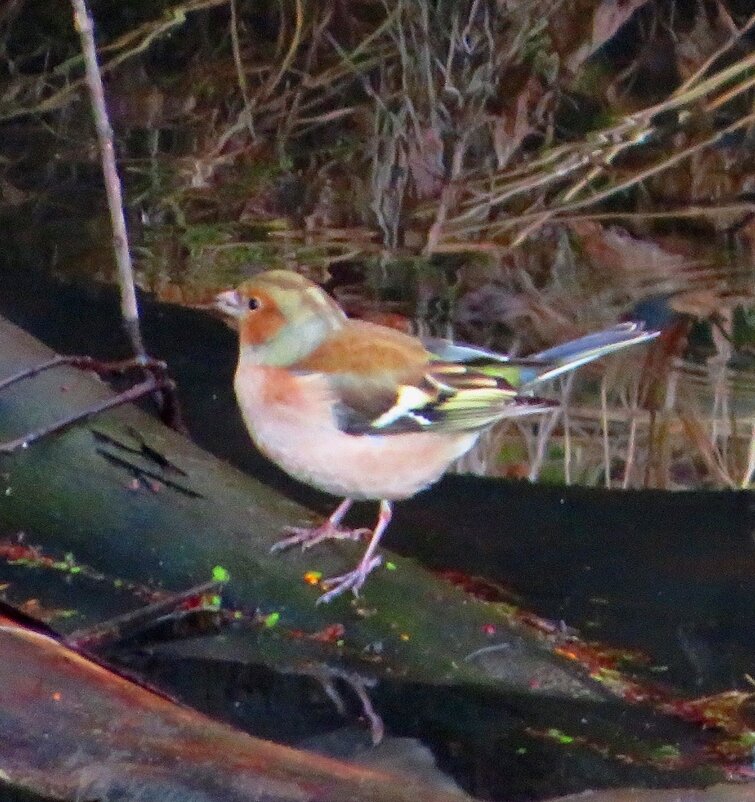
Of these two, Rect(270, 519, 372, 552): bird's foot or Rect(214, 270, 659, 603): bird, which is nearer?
Rect(270, 519, 372, 552): bird's foot

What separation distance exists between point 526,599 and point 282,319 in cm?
107

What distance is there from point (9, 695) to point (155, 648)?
87cm

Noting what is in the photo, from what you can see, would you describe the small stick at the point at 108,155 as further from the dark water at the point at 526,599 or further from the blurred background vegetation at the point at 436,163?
the blurred background vegetation at the point at 436,163

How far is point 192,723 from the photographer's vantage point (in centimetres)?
275

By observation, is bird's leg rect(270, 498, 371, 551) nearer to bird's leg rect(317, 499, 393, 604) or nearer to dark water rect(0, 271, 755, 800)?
bird's leg rect(317, 499, 393, 604)

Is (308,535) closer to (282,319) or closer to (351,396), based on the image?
(351,396)

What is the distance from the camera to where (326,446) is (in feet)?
12.5

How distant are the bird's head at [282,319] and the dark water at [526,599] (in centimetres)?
72

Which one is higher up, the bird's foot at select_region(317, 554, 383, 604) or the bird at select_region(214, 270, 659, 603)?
the bird at select_region(214, 270, 659, 603)

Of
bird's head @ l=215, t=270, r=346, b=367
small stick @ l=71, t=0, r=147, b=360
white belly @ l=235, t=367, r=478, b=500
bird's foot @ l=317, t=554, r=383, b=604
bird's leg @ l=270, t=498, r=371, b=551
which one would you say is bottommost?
bird's foot @ l=317, t=554, r=383, b=604

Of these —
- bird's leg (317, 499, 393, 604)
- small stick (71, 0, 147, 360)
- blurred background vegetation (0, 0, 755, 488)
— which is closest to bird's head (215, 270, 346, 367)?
small stick (71, 0, 147, 360)

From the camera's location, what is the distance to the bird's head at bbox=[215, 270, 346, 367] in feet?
13.0

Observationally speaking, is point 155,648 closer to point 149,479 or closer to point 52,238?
point 149,479

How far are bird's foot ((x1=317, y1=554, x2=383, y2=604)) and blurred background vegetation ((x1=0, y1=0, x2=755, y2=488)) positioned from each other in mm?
1893
